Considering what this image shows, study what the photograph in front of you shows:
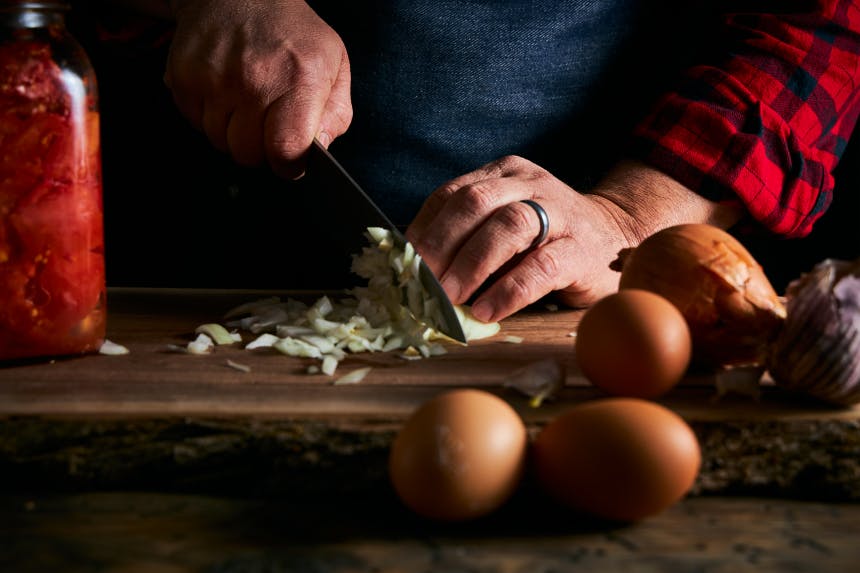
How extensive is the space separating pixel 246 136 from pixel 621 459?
914 mm

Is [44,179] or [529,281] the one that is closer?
[44,179]

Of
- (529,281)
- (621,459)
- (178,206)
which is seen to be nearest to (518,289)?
(529,281)

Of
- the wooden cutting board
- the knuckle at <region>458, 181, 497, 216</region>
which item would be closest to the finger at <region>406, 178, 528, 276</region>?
the knuckle at <region>458, 181, 497, 216</region>

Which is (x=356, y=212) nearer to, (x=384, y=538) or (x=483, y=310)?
(x=483, y=310)

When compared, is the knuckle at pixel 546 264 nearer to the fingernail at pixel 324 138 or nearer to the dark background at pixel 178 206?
the fingernail at pixel 324 138

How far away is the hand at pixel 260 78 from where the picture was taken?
54.7 inches

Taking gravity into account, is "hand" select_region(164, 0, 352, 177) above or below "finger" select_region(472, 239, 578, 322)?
above

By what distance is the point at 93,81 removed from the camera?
1104 millimetres

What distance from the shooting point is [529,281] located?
1.38 m

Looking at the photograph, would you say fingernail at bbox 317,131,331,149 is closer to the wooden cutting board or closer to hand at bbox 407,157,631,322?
hand at bbox 407,157,631,322

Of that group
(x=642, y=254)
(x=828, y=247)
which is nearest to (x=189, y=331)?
(x=642, y=254)

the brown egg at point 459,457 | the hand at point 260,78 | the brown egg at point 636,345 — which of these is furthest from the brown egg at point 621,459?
the hand at point 260,78

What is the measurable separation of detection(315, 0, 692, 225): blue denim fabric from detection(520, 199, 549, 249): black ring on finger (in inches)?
18.2

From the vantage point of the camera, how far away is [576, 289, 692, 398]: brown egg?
3.08 ft
